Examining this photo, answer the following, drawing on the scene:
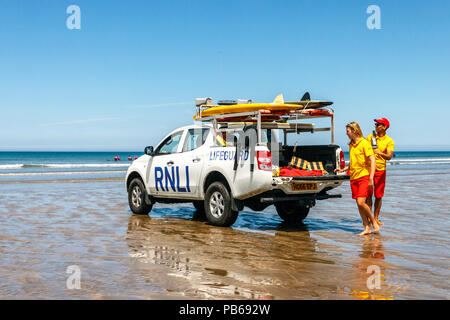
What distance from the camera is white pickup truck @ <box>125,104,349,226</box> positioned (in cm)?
869

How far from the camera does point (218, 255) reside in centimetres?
686

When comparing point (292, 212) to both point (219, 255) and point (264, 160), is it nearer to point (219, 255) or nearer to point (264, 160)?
point (264, 160)

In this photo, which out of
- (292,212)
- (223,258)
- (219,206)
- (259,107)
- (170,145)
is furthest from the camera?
(170,145)

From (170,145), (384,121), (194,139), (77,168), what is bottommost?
(77,168)

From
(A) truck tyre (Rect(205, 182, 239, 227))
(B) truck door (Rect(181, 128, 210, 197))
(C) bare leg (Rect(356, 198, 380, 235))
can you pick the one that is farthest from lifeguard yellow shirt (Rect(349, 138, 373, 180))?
(B) truck door (Rect(181, 128, 210, 197))

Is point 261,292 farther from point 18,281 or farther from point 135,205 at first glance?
point 135,205

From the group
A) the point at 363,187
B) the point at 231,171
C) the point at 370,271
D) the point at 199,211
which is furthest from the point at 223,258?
the point at 199,211

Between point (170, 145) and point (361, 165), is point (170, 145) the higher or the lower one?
the higher one

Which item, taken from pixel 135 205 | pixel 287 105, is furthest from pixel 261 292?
pixel 135 205

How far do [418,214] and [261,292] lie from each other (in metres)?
7.50

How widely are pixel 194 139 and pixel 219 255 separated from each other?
3.85 metres

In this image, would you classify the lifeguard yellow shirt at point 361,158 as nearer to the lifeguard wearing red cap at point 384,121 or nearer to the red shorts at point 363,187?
the red shorts at point 363,187
